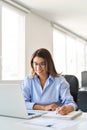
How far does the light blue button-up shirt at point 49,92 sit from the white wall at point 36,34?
2.76m

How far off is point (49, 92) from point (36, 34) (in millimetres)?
3378

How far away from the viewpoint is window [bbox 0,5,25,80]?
13.9ft

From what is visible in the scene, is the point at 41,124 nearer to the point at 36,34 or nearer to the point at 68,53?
the point at 36,34

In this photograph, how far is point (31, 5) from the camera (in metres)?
4.64

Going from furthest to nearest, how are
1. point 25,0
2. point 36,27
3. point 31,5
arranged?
point 36,27
point 31,5
point 25,0

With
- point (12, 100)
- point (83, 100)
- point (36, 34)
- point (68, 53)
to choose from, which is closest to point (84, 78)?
point (83, 100)

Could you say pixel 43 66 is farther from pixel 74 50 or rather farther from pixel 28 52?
pixel 74 50

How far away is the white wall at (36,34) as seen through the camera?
4918mm

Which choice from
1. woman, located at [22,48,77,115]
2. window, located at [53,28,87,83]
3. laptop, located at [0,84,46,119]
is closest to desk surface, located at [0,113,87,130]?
laptop, located at [0,84,46,119]

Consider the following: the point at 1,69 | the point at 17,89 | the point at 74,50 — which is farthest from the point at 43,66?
the point at 74,50

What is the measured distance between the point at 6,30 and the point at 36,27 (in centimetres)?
106

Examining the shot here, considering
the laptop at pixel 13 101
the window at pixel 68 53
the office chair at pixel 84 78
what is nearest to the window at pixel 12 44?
the office chair at pixel 84 78

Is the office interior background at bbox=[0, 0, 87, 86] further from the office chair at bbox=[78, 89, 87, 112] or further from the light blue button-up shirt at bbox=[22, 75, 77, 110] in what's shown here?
the light blue button-up shirt at bbox=[22, 75, 77, 110]

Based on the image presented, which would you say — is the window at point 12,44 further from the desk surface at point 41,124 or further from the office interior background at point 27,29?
the desk surface at point 41,124
